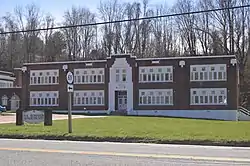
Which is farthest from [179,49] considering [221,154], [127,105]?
[221,154]

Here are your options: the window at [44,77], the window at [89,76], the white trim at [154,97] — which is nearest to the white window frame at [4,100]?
the window at [44,77]

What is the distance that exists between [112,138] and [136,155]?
21.4ft

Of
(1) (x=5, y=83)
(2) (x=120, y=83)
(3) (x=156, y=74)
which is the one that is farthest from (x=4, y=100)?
(3) (x=156, y=74)

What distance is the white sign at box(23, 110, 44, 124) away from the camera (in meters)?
29.3

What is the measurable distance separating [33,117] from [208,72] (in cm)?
3773

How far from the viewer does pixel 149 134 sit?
70.3 feet

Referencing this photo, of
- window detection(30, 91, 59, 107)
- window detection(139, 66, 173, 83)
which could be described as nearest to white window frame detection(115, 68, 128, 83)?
window detection(139, 66, 173, 83)

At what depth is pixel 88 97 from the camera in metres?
68.1

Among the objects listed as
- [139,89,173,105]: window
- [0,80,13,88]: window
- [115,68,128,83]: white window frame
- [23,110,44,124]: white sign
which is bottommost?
[23,110,44,124]: white sign

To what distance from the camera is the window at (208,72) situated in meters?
62.3

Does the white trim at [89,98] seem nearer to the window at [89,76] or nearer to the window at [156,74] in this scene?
the window at [89,76]

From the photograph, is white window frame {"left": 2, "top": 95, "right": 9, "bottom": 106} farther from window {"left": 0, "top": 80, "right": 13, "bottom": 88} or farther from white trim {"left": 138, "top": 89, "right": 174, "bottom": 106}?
white trim {"left": 138, "top": 89, "right": 174, "bottom": 106}

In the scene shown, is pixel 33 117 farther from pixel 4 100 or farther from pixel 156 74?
pixel 4 100

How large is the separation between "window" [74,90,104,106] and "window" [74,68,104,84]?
1501 millimetres
